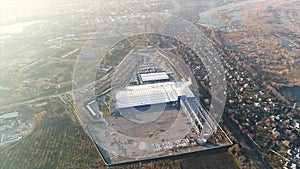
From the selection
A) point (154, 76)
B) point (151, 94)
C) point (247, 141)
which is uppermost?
point (154, 76)

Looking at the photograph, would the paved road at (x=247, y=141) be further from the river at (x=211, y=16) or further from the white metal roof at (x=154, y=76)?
the river at (x=211, y=16)

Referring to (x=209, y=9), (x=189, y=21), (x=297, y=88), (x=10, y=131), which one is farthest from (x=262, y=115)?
(x=209, y=9)

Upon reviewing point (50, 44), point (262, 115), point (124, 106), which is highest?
point (50, 44)

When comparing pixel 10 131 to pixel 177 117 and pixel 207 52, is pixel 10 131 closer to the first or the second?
pixel 177 117

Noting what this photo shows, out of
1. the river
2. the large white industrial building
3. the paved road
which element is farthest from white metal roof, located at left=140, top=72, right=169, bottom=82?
the river

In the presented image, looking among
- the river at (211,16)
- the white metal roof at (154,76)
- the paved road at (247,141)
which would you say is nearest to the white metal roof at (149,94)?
the white metal roof at (154,76)

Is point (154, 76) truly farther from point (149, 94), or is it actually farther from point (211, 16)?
point (211, 16)

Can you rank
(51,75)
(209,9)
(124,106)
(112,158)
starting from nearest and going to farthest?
(112,158), (124,106), (51,75), (209,9)

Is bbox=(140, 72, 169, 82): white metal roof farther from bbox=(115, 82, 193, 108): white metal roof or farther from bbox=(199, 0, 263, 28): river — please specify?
bbox=(199, 0, 263, 28): river

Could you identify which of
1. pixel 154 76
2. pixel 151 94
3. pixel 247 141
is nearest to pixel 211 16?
pixel 154 76
